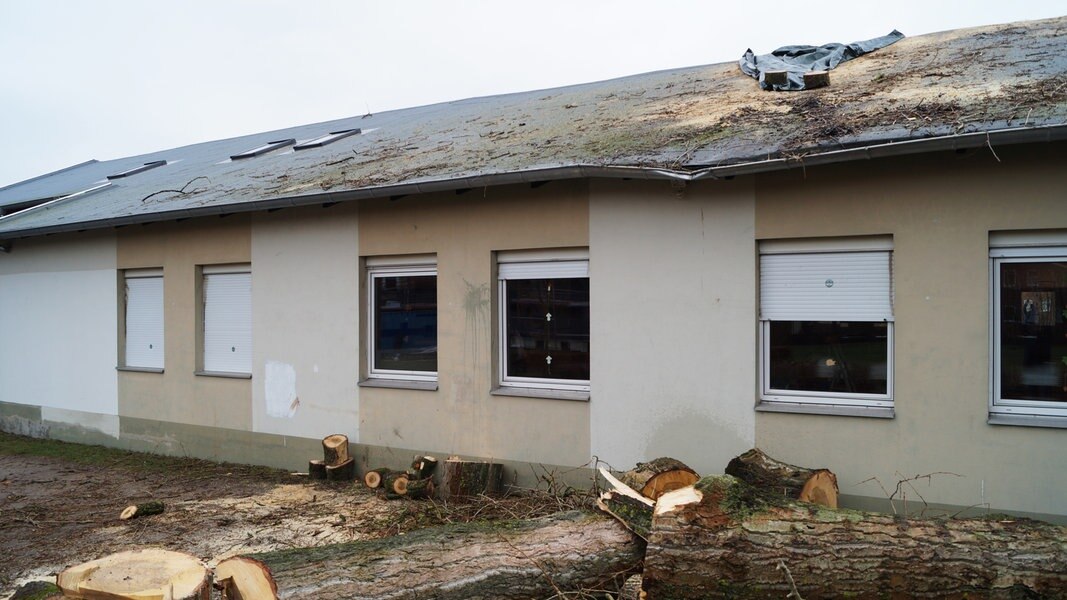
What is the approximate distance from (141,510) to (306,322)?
2.68 meters

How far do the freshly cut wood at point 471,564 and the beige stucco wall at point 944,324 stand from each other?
7.79ft

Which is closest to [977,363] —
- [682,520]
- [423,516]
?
[682,520]

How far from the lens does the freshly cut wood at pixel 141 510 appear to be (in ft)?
25.1

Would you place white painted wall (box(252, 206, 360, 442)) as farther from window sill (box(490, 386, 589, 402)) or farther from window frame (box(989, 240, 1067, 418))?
window frame (box(989, 240, 1067, 418))

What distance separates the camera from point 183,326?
10.6 meters

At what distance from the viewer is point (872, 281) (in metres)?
6.31

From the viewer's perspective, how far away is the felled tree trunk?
13.8 ft

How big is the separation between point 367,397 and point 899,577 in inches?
235

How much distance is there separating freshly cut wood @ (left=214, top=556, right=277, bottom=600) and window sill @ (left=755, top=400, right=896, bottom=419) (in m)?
4.11

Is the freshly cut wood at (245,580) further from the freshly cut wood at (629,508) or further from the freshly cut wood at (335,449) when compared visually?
the freshly cut wood at (335,449)

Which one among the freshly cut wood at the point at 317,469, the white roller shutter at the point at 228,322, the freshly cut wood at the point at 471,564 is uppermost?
the white roller shutter at the point at 228,322

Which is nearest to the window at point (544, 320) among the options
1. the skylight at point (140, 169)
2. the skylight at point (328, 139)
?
the skylight at point (328, 139)

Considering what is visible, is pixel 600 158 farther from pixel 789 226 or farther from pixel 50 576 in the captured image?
pixel 50 576

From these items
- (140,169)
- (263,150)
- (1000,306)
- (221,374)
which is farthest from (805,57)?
(140,169)
